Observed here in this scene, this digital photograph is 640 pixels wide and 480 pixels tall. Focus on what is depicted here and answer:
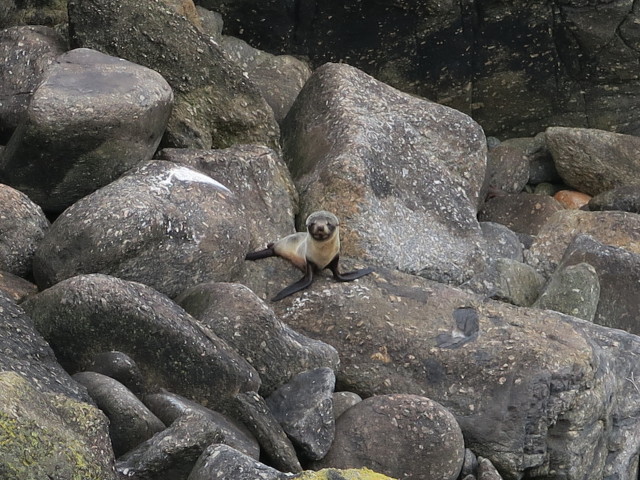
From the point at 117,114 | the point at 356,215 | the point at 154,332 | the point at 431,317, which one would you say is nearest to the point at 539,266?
the point at 356,215

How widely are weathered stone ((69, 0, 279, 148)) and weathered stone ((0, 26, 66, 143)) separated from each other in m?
0.32

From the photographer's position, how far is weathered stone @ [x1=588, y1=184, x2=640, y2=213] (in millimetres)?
15000

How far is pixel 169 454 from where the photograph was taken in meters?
7.06

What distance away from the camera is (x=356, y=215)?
11680 mm

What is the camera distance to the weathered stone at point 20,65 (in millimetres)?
11727

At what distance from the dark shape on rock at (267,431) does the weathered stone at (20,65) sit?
4.52 meters

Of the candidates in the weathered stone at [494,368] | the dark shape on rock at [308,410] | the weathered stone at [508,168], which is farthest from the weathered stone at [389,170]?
the dark shape on rock at [308,410]

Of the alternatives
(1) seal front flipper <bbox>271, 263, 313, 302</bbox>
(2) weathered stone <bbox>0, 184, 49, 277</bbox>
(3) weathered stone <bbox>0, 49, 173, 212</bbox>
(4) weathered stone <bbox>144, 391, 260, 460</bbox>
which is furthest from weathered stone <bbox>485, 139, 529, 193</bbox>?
(4) weathered stone <bbox>144, 391, 260, 460</bbox>

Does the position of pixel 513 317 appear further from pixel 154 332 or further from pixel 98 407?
pixel 98 407

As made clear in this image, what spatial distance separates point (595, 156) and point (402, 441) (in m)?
8.20

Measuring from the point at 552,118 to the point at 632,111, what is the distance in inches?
41.2

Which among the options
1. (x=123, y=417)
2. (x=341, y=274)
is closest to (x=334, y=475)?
(x=123, y=417)

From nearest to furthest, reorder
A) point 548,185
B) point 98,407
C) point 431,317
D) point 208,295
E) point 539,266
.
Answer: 1. point 98,407
2. point 208,295
3. point 431,317
4. point 539,266
5. point 548,185

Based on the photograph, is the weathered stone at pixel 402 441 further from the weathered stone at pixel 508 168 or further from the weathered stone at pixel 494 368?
the weathered stone at pixel 508 168
